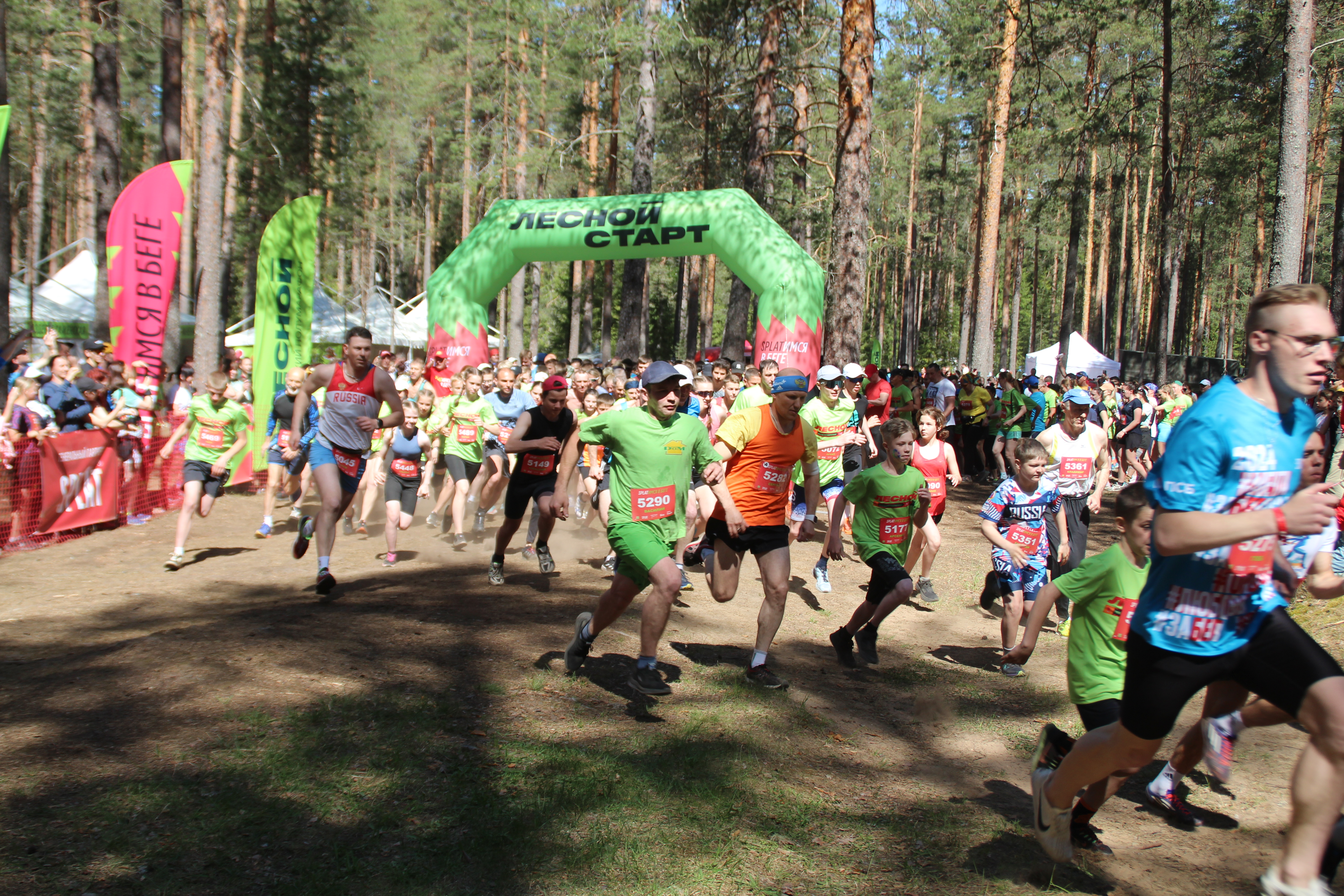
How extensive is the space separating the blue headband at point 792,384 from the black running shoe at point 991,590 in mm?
2088

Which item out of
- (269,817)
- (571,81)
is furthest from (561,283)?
(269,817)

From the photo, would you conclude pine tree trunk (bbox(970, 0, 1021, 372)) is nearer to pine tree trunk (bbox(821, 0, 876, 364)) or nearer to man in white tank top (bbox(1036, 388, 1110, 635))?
pine tree trunk (bbox(821, 0, 876, 364))

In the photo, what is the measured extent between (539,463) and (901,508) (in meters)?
3.27

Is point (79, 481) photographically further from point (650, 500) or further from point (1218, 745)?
point (1218, 745)

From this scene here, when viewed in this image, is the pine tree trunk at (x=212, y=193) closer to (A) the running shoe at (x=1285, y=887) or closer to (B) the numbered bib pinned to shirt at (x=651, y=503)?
(B) the numbered bib pinned to shirt at (x=651, y=503)

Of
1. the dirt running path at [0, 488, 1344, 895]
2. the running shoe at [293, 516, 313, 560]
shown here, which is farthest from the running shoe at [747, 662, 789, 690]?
the running shoe at [293, 516, 313, 560]

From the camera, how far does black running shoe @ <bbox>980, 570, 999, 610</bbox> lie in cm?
683

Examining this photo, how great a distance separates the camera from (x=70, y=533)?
10.9 m

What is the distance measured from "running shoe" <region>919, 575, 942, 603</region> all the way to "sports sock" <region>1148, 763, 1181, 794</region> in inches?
177

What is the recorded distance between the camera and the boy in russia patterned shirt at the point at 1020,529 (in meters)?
6.63

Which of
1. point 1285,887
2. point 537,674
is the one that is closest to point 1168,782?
point 1285,887

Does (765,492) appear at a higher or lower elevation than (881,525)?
higher

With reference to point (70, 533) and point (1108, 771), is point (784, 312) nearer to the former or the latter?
point (70, 533)

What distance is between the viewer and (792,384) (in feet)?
19.9
